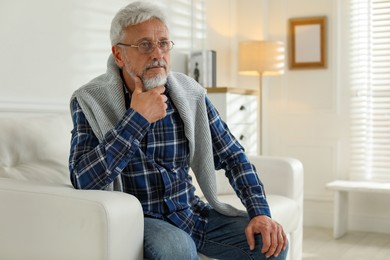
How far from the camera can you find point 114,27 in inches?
78.1

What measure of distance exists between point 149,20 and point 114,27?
127mm

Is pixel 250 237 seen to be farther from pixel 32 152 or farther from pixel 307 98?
pixel 307 98

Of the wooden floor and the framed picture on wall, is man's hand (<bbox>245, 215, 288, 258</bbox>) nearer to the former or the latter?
the wooden floor

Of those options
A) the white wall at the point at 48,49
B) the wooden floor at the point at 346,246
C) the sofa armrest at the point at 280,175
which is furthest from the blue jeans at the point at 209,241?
the wooden floor at the point at 346,246

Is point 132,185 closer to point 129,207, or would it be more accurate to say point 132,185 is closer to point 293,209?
point 129,207

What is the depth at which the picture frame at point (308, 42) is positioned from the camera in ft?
14.6

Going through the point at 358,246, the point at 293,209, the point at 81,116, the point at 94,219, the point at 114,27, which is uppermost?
the point at 114,27

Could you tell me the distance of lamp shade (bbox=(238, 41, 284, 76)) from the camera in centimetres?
430

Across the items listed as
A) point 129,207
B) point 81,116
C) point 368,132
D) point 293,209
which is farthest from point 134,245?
point 368,132

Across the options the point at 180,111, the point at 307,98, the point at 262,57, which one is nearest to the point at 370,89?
the point at 307,98

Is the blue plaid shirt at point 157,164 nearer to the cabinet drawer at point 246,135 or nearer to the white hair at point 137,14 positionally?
the white hair at point 137,14

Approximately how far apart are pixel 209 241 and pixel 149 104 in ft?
1.68

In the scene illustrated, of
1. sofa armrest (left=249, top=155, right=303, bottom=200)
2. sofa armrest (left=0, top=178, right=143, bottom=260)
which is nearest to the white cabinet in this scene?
sofa armrest (left=249, top=155, right=303, bottom=200)

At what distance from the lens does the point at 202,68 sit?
13.1 ft
